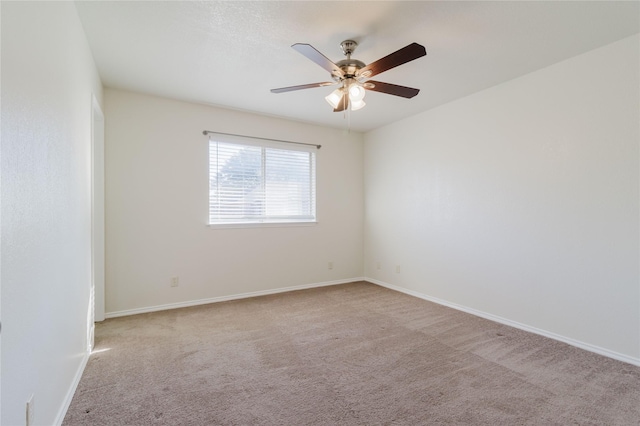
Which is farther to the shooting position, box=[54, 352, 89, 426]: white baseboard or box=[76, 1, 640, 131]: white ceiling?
box=[76, 1, 640, 131]: white ceiling

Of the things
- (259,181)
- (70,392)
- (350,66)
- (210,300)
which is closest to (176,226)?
(210,300)

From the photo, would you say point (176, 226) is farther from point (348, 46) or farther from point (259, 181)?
point (348, 46)

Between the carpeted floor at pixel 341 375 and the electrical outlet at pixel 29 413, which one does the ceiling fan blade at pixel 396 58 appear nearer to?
the carpeted floor at pixel 341 375

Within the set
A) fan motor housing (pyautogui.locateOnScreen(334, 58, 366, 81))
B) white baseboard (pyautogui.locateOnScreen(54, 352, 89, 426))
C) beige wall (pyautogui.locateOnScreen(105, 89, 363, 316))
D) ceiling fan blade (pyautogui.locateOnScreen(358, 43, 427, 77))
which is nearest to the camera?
white baseboard (pyautogui.locateOnScreen(54, 352, 89, 426))

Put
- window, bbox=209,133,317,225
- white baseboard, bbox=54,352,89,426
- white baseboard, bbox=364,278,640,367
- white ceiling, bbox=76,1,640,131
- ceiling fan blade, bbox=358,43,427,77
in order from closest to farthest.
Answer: white baseboard, bbox=54,352,89,426, ceiling fan blade, bbox=358,43,427,77, white ceiling, bbox=76,1,640,131, white baseboard, bbox=364,278,640,367, window, bbox=209,133,317,225

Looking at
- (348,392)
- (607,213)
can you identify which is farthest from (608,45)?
(348,392)

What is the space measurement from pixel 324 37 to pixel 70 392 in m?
3.06

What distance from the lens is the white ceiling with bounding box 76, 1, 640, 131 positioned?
2.05 m

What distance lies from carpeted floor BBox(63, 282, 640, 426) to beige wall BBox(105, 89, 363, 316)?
53 centimetres

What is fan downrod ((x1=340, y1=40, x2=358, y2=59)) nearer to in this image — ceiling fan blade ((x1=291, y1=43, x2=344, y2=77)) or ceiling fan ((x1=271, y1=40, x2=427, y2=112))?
ceiling fan ((x1=271, y1=40, x2=427, y2=112))

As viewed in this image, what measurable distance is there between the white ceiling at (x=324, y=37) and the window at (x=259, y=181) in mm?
932

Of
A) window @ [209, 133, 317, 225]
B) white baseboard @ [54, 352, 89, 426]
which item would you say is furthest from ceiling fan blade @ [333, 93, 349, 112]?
→ white baseboard @ [54, 352, 89, 426]

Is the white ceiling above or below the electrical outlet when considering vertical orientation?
above

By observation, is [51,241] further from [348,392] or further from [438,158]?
[438,158]
